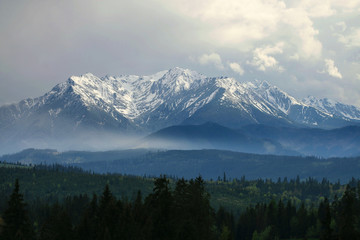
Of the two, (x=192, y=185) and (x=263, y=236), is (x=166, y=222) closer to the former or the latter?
(x=192, y=185)

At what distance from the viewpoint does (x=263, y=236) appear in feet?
649

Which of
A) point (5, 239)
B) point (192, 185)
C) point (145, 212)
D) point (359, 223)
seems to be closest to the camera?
point (5, 239)

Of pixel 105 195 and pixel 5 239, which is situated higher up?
pixel 105 195

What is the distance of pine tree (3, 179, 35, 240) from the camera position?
87.3 metres

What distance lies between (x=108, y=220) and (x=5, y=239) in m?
19.1

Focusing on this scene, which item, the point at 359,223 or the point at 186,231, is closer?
the point at 186,231

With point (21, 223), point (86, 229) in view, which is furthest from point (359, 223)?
point (21, 223)

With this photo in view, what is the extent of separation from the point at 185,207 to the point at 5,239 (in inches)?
1477

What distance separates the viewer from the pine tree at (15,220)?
8731 cm

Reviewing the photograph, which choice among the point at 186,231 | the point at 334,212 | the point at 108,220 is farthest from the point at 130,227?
the point at 334,212

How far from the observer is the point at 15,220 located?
3484 inches

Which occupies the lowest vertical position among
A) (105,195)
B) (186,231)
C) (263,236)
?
(263,236)

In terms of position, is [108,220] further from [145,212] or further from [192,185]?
[192,185]

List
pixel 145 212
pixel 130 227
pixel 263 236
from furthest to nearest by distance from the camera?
pixel 263 236, pixel 145 212, pixel 130 227
